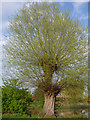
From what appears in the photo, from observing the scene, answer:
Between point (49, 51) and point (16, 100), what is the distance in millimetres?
3503

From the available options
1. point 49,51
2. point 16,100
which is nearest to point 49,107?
point 16,100

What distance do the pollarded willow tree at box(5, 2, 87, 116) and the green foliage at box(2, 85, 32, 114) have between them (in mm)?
1183

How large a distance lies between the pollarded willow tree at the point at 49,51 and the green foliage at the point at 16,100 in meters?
1.18

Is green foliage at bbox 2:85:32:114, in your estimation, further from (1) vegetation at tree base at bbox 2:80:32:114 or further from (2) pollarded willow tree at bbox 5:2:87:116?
(2) pollarded willow tree at bbox 5:2:87:116

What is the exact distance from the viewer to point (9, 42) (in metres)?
7.66

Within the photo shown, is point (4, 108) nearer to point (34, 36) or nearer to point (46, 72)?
point (46, 72)

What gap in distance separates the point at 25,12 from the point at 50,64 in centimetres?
330

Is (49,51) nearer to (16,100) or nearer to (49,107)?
(49,107)

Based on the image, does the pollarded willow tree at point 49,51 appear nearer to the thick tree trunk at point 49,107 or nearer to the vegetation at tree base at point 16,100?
the thick tree trunk at point 49,107

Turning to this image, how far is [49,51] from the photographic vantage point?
7414mm

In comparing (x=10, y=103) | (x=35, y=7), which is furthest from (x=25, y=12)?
(x=10, y=103)

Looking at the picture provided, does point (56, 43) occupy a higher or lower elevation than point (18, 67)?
higher

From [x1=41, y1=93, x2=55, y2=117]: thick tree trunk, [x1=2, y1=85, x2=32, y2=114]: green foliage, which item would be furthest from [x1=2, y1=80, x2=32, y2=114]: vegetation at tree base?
[x1=41, y1=93, x2=55, y2=117]: thick tree trunk

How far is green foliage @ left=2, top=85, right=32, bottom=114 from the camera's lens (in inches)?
319
